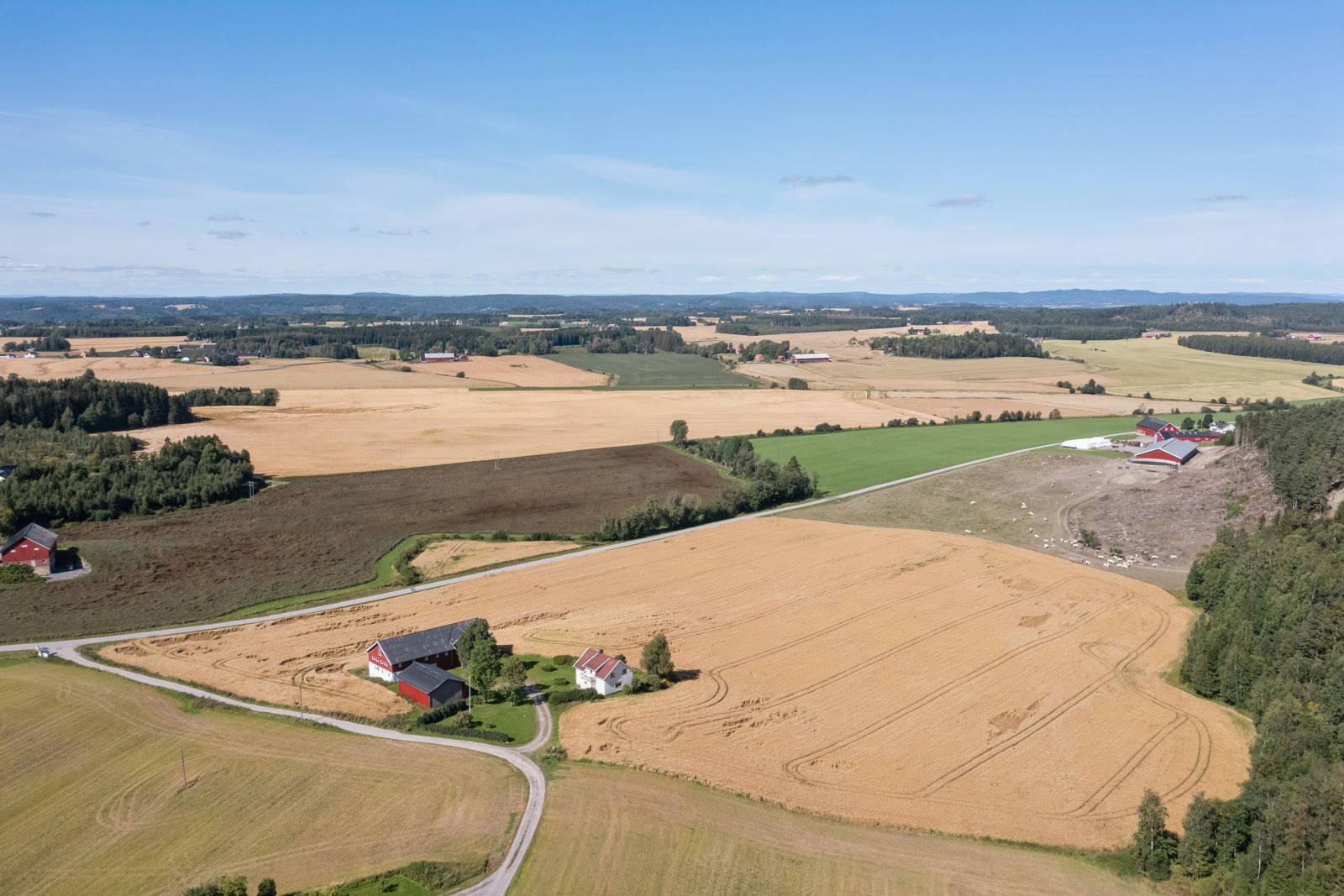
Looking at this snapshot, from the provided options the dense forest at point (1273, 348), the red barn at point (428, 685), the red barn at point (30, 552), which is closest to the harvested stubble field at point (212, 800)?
the red barn at point (428, 685)

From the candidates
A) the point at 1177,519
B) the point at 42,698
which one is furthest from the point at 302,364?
the point at 1177,519

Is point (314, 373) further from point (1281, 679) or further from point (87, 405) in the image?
point (1281, 679)

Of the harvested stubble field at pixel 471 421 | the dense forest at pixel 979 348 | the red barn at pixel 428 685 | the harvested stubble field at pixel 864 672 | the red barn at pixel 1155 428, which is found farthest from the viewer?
the dense forest at pixel 979 348

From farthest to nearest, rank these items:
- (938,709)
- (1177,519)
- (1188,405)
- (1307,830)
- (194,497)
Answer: (1188,405) → (194,497) → (1177,519) → (938,709) → (1307,830)

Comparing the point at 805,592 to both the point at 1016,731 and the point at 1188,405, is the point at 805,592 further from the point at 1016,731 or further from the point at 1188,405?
the point at 1188,405

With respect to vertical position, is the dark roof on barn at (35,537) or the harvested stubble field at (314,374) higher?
the harvested stubble field at (314,374)

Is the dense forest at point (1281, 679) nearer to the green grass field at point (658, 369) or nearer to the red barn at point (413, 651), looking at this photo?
the red barn at point (413, 651)

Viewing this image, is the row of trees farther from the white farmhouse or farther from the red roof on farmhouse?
the white farmhouse

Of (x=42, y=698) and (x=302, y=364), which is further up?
(x=302, y=364)
